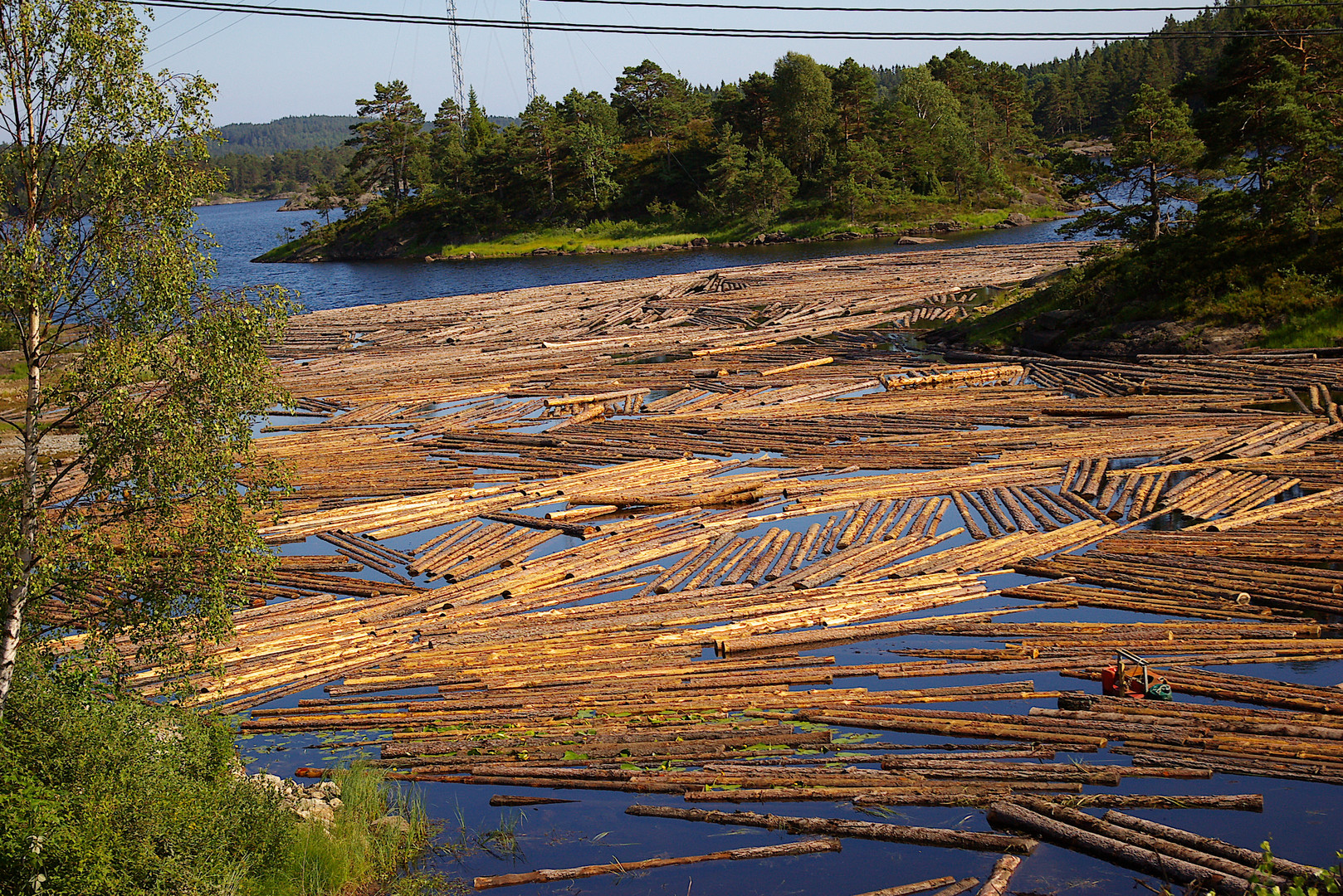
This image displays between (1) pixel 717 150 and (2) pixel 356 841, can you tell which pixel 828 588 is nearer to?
(2) pixel 356 841

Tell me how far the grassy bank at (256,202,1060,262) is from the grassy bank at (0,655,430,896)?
8680cm

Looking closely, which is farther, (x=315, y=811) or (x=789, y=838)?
(x=315, y=811)

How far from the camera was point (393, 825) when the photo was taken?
11695 mm

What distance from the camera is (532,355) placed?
136ft

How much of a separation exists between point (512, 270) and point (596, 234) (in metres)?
19.7

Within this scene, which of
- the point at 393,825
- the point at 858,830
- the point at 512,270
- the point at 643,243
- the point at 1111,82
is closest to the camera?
the point at 858,830

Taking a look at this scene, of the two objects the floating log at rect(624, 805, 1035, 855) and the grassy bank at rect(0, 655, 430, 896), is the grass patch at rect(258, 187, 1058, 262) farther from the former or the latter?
the grassy bank at rect(0, 655, 430, 896)

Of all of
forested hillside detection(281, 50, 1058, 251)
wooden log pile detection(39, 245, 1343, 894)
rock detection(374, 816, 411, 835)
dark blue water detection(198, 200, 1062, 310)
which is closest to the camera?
rock detection(374, 816, 411, 835)

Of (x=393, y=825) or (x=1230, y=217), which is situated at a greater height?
(x=1230, y=217)

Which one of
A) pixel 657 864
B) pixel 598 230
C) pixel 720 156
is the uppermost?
pixel 720 156

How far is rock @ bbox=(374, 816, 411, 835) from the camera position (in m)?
11.6

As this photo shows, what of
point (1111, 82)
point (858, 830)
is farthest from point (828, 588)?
point (1111, 82)

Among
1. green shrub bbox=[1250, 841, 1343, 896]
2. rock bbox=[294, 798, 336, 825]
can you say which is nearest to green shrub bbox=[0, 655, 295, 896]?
rock bbox=[294, 798, 336, 825]

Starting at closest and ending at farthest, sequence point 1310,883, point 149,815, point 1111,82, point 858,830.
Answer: point 1310,883
point 149,815
point 858,830
point 1111,82
